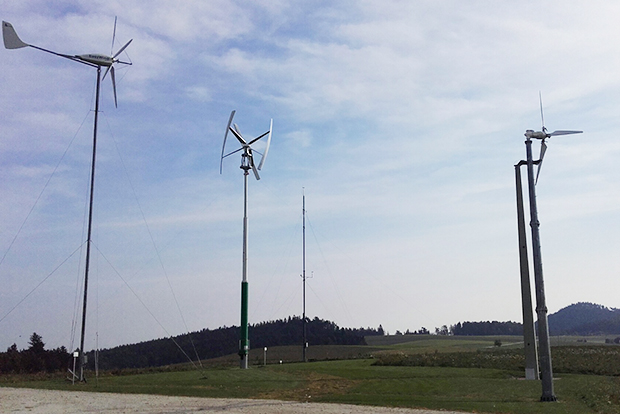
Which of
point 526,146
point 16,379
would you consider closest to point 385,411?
point 526,146

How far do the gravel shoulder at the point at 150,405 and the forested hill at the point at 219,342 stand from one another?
9974 centimetres

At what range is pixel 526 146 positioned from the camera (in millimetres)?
30578

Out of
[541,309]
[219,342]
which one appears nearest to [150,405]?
[541,309]

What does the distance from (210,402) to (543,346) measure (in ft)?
48.8

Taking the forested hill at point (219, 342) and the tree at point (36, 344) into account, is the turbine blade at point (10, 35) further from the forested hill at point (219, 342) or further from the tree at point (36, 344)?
the forested hill at point (219, 342)

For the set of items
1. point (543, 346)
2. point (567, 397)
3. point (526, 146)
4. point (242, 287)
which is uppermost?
point (526, 146)

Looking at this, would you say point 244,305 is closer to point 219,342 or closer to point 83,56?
point 83,56

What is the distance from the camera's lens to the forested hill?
5404 inches

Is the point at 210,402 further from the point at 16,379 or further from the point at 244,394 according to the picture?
the point at 16,379

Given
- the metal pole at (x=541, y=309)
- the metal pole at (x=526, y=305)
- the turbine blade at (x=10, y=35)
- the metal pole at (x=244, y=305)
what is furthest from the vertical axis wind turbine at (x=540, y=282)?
the turbine blade at (x=10, y=35)

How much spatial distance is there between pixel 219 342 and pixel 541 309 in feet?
452

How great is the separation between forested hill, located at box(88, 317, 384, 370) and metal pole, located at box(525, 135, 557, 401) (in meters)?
107

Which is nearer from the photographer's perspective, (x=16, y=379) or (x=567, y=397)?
(x=567, y=397)

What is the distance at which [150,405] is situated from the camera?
24984 millimetres
